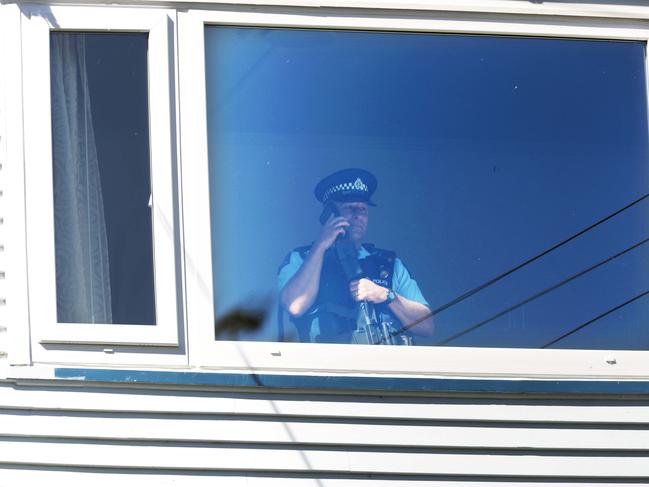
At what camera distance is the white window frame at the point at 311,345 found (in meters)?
6.50

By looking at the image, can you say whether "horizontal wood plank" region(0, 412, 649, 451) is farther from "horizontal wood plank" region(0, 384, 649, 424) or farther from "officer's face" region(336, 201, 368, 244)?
"officer's face" region(336, 201, 368, 244)

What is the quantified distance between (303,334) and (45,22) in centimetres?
151

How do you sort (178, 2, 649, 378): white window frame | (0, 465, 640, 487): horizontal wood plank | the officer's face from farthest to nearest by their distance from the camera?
the officer's face → (178, 2, 649, 378): white window frame → (0, 465, 640, 487): horizontal wood plank

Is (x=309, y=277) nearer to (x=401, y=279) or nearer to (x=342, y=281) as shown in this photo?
(x=342, y=281)

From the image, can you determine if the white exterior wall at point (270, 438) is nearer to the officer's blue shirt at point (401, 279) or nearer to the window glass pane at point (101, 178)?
the window glass pane at point (101, 178)

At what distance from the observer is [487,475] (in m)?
6.53

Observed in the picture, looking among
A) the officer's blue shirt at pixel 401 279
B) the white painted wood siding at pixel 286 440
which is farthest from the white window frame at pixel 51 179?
the officer's blue shirt at pixel 401 279

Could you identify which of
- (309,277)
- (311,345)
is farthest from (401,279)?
(311,345)

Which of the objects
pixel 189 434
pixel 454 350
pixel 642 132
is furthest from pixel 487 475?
pixel 642 132

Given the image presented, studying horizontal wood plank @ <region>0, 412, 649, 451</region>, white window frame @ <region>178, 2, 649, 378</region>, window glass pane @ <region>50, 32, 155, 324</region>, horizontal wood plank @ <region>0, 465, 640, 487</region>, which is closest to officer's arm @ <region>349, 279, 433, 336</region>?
white window frame @ <region>178, 2, 649, 378</region>

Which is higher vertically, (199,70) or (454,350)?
(199,70)

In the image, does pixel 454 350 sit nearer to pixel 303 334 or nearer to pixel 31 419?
pixel 303 334

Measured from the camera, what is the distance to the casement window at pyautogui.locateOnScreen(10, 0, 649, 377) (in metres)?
6.52

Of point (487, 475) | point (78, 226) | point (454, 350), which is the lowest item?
point (487, 475)
